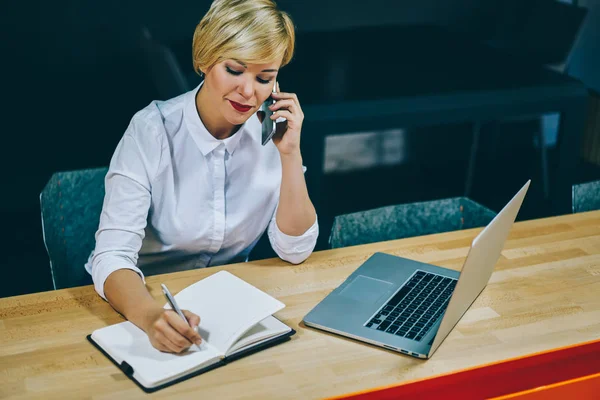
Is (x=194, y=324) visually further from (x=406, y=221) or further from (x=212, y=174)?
(x=406, y=221)

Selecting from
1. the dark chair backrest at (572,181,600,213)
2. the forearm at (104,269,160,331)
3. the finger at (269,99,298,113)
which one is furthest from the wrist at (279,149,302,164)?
the dark chair backrest at (572,181,600,213)

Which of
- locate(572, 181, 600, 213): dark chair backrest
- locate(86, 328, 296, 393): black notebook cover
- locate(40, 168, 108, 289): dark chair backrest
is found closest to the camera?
locate(86, 328, 296, 393): black notebook cover

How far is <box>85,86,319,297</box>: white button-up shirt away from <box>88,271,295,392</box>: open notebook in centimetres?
18

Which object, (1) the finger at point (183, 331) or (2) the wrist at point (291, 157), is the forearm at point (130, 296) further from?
(2) the wrist at point (291, 157)

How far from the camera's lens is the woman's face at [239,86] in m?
1.75

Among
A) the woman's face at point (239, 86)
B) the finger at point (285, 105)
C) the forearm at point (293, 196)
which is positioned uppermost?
the woman's face at point (239, 86)

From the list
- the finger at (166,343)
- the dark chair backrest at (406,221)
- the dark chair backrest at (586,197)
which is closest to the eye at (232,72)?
the dark chair backrest at (406,221)

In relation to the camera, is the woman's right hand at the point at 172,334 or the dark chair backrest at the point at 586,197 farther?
the dark chair backrest at the point at 586,197

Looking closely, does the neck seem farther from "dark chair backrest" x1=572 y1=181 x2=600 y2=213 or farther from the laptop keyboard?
"dark chair backrest" x1=572 y1=181 x2=600 y2=213

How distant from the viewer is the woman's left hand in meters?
1.87

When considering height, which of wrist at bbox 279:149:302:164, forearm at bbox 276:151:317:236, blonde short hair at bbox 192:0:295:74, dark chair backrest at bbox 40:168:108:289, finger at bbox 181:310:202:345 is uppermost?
blonde short hair at bbox 192:0:295:74

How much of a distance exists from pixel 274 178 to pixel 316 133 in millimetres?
897

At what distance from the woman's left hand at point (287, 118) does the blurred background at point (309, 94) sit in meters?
0.97

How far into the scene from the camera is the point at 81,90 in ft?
9.00
